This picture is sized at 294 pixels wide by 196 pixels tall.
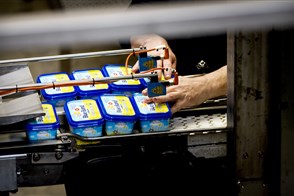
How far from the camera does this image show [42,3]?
6.12 m

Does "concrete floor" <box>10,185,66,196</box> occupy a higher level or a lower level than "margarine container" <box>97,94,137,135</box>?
lower

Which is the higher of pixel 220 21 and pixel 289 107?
pixel 220 21

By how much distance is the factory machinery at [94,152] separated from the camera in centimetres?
178

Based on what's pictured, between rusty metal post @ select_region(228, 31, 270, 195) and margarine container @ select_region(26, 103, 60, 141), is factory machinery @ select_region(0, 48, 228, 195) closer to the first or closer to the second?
margarine container @ select_region(26, 103, 60, 141)

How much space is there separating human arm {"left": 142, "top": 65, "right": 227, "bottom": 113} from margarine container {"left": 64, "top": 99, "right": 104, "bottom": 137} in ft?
0.73

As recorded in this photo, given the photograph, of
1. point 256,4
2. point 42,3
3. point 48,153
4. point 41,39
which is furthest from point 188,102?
point 42,3

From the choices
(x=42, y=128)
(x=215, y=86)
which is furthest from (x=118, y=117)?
(x=215, y=86)

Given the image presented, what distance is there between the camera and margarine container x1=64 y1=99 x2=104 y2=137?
1924mm

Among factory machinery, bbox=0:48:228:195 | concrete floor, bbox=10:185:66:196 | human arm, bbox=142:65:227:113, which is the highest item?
human arm, bbox=142:65:227:113

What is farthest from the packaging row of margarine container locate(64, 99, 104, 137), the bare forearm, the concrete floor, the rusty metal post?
the concrete floor

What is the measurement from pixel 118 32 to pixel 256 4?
0.67ft

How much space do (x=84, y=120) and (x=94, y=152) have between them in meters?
0.12

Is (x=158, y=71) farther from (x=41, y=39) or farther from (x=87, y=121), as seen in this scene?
(x=41, y=39)

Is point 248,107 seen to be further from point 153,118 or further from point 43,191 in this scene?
point 43,191
